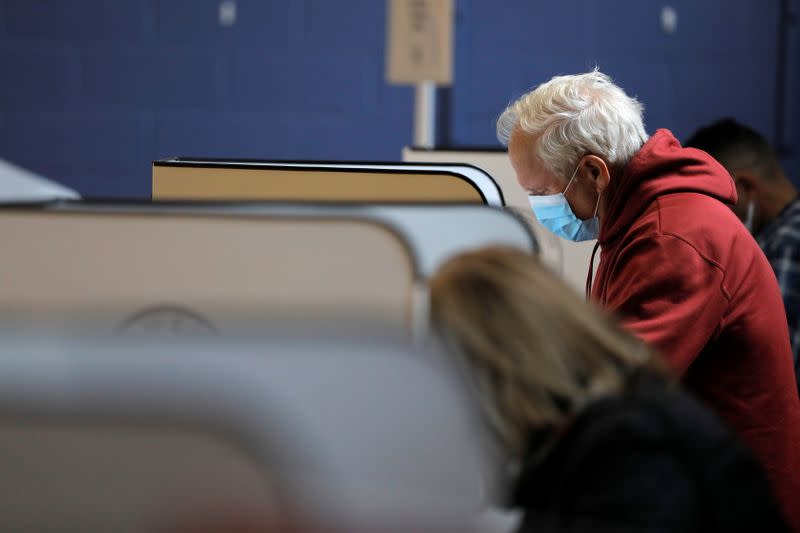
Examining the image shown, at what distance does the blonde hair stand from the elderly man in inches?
26.4

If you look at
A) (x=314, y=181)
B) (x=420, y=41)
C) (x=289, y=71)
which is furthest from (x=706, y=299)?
(x=289, y=71)

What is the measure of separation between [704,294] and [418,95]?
146cm

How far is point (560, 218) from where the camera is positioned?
1745 millimetres

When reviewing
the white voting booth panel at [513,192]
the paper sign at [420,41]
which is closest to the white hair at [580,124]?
the white voting booth panel at [513,192]

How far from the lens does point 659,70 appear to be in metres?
3.53

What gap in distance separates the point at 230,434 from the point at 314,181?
3.57ft

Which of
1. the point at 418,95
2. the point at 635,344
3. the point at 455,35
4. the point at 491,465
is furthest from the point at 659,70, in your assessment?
the point at 491,465

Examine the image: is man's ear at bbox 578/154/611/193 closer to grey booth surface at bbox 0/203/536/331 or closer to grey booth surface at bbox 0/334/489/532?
grey booth surface at bbox 0/203/536/331

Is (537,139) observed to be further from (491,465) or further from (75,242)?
(491,465)

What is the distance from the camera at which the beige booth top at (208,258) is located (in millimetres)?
770

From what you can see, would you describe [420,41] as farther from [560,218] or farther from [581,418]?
[581,418]

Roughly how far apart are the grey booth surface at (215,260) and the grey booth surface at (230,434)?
203 mm

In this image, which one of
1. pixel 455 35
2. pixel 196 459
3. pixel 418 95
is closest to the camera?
pixel 196 459

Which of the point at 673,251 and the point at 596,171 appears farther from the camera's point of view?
the point at 596,171
